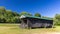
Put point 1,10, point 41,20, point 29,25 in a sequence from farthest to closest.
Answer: point 1,10, point 41,20, point 29,25

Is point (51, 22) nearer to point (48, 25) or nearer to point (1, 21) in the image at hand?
point (48, 25)

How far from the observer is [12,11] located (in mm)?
62250

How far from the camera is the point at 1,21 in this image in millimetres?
52875

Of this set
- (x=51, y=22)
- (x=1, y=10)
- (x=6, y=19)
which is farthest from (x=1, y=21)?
(x=51, y=22)

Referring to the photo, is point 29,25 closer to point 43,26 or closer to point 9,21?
point 43,26

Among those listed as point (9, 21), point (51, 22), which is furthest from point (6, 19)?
point (51, 22)

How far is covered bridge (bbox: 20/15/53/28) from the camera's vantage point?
22.8 metres

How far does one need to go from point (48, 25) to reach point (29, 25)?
4.85 metres

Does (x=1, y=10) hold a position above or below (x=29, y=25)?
above

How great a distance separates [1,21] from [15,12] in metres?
12.0

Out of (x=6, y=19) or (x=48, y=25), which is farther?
(x=6, y=19)

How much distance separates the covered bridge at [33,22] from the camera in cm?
2277

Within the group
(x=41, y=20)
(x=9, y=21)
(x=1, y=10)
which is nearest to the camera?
(x=41, y=20)

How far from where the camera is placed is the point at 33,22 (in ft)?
77.1
